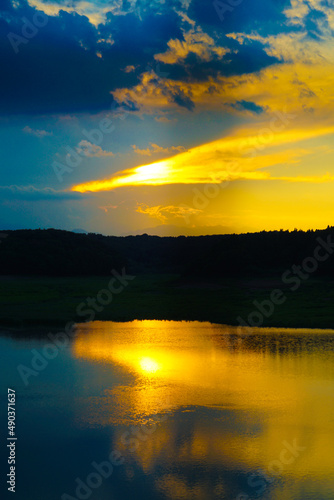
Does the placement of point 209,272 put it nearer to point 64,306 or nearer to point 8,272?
point 64,306

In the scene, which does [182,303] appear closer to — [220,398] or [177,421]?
[220,398]

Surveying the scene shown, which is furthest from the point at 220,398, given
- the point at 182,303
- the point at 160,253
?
the point at 160,253

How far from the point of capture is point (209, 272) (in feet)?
232

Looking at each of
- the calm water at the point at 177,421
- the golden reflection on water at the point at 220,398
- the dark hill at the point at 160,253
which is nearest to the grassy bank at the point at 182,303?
the dark hill at the point at 160,253

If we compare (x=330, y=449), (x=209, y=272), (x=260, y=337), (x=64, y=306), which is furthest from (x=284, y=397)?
(x=209, y=272)

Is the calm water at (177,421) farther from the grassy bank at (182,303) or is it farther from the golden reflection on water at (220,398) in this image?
the grassy bank at (182,303)

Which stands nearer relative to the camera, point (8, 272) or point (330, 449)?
point (330, 449)

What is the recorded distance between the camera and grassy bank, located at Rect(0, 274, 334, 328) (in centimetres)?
3959

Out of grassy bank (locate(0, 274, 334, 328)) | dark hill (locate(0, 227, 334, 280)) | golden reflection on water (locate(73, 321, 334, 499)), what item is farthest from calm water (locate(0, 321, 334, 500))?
dark hill (locate(0, 227, 334, 280))

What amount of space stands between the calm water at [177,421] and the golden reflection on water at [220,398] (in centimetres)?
4

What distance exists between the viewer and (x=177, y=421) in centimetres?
1576

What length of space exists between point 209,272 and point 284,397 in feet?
172

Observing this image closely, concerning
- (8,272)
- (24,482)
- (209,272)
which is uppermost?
(8,272)

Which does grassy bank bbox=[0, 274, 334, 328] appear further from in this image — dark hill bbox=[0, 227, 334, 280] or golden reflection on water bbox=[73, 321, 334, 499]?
golden reflection on water bbox=[73, 321, 334, 499]
